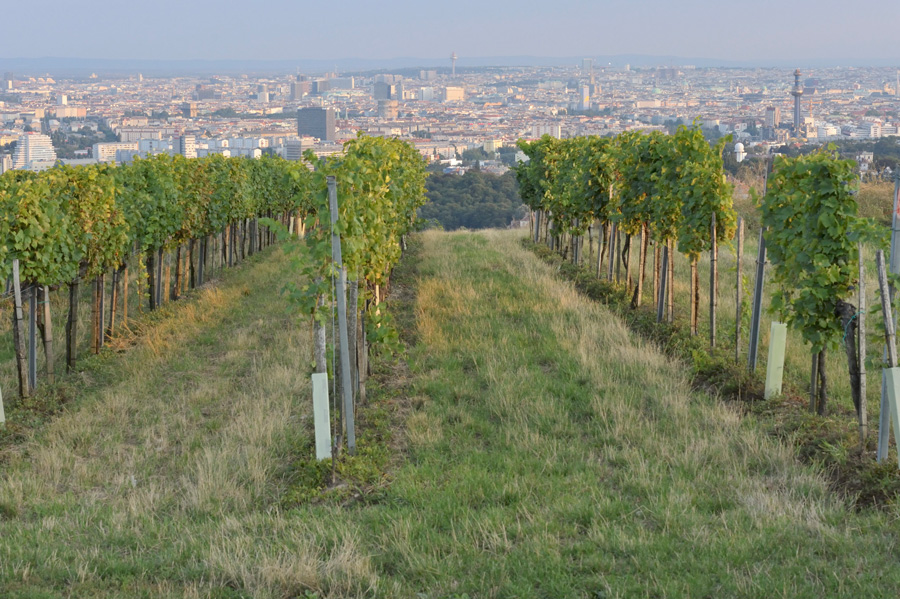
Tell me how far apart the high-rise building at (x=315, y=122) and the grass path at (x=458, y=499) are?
123770 millimetres

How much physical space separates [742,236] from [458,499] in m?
6.22

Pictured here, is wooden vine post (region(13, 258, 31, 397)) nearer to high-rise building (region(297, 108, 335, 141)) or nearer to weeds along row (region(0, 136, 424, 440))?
weeds along row (region(0, 136, 424, 440))

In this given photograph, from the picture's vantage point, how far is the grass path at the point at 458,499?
4.77 m

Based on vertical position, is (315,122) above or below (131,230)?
above

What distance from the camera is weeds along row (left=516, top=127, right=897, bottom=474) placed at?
6918mm

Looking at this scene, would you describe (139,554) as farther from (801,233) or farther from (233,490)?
(801,233)

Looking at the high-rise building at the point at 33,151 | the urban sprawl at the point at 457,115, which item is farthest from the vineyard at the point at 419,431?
the high-rise building at the point at 33,151

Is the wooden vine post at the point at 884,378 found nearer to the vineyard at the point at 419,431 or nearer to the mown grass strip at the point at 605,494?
the vineyard at the point at 419,431

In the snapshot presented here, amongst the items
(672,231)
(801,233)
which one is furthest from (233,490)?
(672,231)

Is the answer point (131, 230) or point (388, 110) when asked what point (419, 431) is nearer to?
point (131, 230)

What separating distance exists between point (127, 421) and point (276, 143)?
104 metres

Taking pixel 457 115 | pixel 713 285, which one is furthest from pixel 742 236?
pixel 457 115

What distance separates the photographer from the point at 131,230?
494 inches

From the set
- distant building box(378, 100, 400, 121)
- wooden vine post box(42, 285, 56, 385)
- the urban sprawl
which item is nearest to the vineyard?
wooden vine post box(42, 285, 56, 385)
